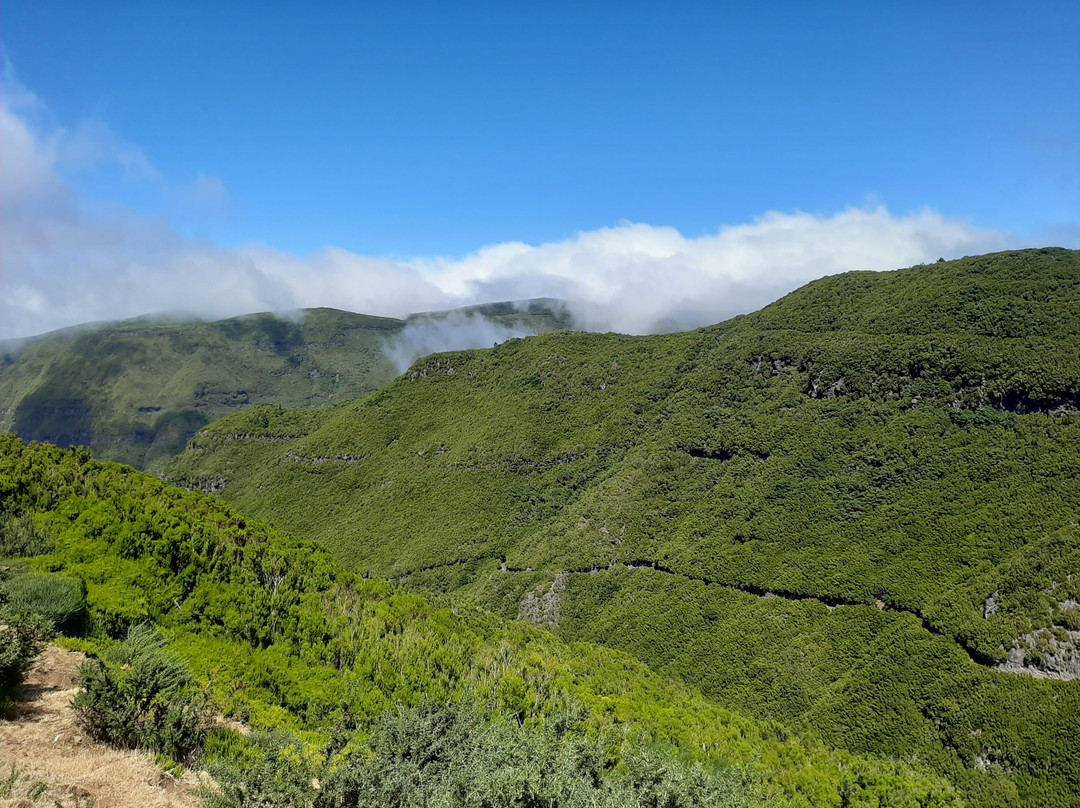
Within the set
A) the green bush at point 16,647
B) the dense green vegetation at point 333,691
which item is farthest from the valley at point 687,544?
the green bush at point 16,647

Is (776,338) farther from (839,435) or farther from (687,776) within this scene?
(687,776)

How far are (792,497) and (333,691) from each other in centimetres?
8300

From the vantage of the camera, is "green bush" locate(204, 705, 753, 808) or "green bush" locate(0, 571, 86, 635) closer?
"green bush" locate(204, 705, 753, 808)

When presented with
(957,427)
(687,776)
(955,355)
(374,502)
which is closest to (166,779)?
(687,776)

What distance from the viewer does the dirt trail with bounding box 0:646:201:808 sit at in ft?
37.5

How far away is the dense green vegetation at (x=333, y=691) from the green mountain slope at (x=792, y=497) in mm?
21277

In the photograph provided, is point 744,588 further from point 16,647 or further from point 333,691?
point 16,647

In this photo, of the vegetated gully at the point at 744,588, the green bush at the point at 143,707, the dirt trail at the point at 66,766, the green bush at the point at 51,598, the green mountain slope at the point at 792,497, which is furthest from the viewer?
the vegetated gully at the point at 744,588

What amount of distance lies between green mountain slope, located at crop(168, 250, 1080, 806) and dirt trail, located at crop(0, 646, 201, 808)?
5972 cm

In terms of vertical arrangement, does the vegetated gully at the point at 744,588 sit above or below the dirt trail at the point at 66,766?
below

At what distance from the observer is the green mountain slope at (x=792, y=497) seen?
5697 centimetres

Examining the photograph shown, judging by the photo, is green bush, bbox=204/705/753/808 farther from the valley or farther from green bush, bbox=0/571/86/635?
green bush, bbox=0/571/86/635

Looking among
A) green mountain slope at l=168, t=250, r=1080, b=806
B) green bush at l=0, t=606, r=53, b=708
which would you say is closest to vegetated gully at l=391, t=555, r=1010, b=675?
green mountain slope at l=168, t=250, r=1080, b=806

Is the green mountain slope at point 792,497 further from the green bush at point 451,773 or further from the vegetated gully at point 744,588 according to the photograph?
the green bush at point 451,773
